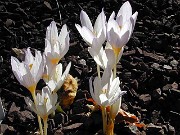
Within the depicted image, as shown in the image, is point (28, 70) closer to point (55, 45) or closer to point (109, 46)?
point (55, 45)

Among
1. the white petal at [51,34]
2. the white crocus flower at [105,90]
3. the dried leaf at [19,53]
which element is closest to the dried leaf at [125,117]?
the white crocus flower at [105,90]

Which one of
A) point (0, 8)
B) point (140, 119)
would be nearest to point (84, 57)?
point (140, 119)

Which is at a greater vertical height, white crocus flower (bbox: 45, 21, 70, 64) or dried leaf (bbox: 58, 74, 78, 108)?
white crocus flower (bbox: 45, 21, 70, 64)

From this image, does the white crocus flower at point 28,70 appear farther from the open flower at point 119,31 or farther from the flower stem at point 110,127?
the flower stem at point 110,127

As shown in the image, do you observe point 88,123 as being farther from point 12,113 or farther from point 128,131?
point 12,113

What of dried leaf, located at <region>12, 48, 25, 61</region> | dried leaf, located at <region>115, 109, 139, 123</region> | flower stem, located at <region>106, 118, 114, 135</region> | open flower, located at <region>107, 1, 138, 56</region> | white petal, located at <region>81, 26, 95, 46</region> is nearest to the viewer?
open flower, located at <region>107, 1, 138, 56</region>

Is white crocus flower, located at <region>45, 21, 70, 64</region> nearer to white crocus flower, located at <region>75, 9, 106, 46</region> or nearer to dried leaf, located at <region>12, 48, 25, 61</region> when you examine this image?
white crocus flower, located at <region>75, 9, 106, 46</region>

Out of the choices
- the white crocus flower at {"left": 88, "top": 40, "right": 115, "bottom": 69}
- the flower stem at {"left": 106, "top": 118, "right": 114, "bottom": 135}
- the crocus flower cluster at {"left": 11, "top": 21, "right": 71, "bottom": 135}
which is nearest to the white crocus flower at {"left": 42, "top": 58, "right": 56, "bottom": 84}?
the crocus flower cluster at {"left": 11, "top": 21, "right": 71, "bottom": 135}

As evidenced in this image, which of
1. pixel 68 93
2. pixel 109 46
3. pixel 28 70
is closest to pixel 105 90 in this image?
pixel 109 46
